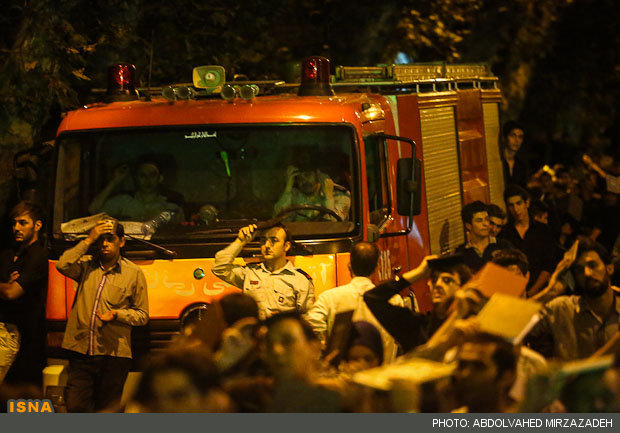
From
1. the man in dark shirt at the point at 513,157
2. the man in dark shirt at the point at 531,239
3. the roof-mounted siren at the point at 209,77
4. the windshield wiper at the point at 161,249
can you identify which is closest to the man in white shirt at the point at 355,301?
the windshield wiper at the point at 161,249

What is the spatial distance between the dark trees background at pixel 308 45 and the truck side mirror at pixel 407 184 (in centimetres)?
248

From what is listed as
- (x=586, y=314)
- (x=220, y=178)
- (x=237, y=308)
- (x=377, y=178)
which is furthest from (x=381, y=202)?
(x=237, y=308)

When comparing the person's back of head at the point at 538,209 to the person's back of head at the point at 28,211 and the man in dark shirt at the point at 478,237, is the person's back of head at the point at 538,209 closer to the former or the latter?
the man in dark shirt at the point at 478,237

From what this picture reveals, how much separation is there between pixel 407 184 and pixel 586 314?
65.0 inches

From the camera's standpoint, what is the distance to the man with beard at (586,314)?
22.8 feet

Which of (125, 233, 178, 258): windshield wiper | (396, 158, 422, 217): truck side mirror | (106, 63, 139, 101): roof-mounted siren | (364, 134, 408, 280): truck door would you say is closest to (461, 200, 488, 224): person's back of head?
(364, 134, 408, 280): truck door

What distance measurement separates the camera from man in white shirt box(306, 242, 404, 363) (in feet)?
22.6

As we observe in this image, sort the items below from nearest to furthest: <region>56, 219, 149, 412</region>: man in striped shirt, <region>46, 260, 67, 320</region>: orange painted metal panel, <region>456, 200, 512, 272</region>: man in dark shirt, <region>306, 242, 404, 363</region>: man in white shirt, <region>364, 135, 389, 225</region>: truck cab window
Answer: <region>306, 242, 404, 363</region>: man in white shirt, <region>56, 219, 149, 412</region>: man in striped shirt, <region>46, 260, 67, 320</region>: orange painted metal panel, <region>364, 135, 389, 225</region>: truck cab window, <region>456, 200, 512, 272</region>: man in dark shirt

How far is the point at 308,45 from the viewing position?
1856 cm

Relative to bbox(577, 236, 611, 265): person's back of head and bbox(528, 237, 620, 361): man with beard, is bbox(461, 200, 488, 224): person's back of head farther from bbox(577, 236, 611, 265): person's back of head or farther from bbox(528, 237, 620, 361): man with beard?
bbox(528, 237, 620, 361): man with beard

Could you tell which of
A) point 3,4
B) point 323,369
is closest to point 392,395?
point 323,369

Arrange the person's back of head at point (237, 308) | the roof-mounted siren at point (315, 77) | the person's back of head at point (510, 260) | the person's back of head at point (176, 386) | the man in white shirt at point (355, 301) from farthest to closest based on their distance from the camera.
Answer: the roof-mounted siren at point (315, 77)
the person's back of head at point (510, 260)
the man in white shirt at point (355, 301)
the person's back of head at point (237, 308)
the person's back of head at point (176, 386)

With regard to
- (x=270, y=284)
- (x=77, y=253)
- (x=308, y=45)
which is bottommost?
(x=270, y=284)

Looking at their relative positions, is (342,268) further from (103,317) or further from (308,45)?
(308,45)
